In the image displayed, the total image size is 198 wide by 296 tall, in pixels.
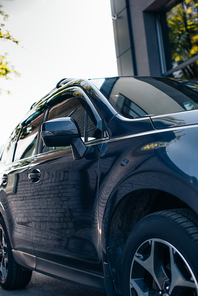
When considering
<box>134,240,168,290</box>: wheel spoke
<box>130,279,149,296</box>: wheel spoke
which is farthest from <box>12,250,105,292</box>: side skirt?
<box>134,240,168,290</box>: wheel spoke

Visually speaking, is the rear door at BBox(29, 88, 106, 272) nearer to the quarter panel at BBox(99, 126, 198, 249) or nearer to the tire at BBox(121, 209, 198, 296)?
the quarter panel at BBox(99, 126, 198, 249)

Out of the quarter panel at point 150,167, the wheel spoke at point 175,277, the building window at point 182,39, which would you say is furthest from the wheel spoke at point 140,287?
the building window at point 182,39

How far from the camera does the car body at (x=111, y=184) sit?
1622 millimetres

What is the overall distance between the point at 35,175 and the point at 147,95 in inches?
45.0

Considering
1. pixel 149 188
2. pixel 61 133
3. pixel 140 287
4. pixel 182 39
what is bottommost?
pixel 140 287

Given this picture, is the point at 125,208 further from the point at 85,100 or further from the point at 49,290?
the point at 49,290

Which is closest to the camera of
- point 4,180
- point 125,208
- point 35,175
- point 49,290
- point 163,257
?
point 163,257

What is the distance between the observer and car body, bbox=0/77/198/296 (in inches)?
63.9

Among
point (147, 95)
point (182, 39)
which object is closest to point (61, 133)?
point (147, 95)

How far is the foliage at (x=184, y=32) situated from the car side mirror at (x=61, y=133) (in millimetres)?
7332

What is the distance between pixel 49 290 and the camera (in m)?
3.60

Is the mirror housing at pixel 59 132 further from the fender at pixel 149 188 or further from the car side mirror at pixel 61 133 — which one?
the fender at pixel 149 188

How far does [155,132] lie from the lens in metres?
1.80

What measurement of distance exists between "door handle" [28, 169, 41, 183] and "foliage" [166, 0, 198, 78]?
6.95m
